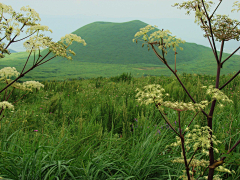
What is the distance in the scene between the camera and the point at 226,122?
3014 millimetres

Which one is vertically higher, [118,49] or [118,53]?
[118,49]

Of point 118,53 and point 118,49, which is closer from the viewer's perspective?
point 118,53

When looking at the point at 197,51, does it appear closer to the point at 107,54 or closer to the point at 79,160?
the point at 107,54

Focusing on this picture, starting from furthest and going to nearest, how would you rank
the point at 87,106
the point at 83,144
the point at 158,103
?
the point at 87,106 → the point at 83,144 → the point at 158,103

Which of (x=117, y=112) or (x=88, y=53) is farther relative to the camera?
(x=88, y=53)

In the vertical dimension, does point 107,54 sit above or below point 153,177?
above

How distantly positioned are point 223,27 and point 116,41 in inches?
2589

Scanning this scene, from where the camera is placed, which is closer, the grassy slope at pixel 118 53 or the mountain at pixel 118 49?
the grassy slope at pixel 118 53

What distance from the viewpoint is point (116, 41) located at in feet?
213

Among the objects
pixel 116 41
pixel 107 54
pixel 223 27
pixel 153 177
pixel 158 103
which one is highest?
pixel 116 41

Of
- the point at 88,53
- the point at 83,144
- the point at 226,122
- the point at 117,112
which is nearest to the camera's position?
the point at 83,144

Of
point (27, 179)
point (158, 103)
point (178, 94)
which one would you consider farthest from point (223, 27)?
point (178, 94)

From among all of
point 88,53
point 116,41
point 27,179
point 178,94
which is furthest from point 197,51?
point 27,179

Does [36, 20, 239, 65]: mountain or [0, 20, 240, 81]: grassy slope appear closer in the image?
[0, 20, 240, 81]: grassy slope
